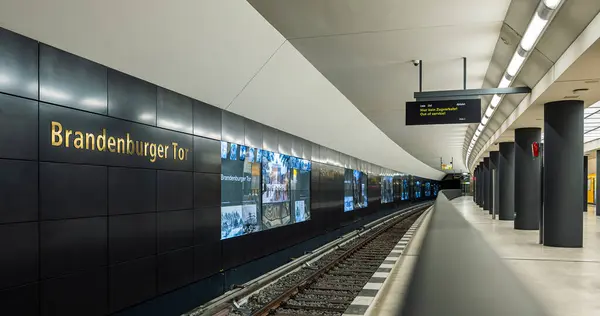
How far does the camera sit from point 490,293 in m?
0.93

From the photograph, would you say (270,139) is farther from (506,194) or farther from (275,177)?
(506,194)

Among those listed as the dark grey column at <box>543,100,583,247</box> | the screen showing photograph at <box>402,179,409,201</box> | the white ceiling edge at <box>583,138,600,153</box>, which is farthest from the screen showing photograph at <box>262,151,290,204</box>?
the screen showing photograph at <box>402,179,409,201</box>

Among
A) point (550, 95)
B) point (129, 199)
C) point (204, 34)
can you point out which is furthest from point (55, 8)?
point (550, 95)

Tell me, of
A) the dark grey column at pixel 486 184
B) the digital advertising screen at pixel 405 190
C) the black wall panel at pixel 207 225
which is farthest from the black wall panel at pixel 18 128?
the digital advertising screen at pixel 405 190

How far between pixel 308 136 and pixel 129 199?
8315 mm

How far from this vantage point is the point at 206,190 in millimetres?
7957

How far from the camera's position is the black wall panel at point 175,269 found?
6.51 metres

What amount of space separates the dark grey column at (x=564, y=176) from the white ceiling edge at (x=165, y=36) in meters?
6.42

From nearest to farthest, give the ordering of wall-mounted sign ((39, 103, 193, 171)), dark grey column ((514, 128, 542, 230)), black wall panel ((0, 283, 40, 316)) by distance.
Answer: black wall panel ((0, 283, 40, 316)), wall-mounted sign ((39, 103, 193, 171)), dark grey column ((514, 128, 542, 230))

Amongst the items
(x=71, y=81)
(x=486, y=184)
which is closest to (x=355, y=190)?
(x=486, y=184)

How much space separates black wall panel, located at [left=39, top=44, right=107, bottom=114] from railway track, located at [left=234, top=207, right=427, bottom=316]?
3.59 metres

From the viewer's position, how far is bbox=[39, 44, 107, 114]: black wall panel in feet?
15.2

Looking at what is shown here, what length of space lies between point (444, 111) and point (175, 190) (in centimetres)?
643

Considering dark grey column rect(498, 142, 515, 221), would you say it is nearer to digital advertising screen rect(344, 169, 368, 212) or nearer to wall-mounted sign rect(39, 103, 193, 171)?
digital advertising screen rect(344, 169, 368, 212)
